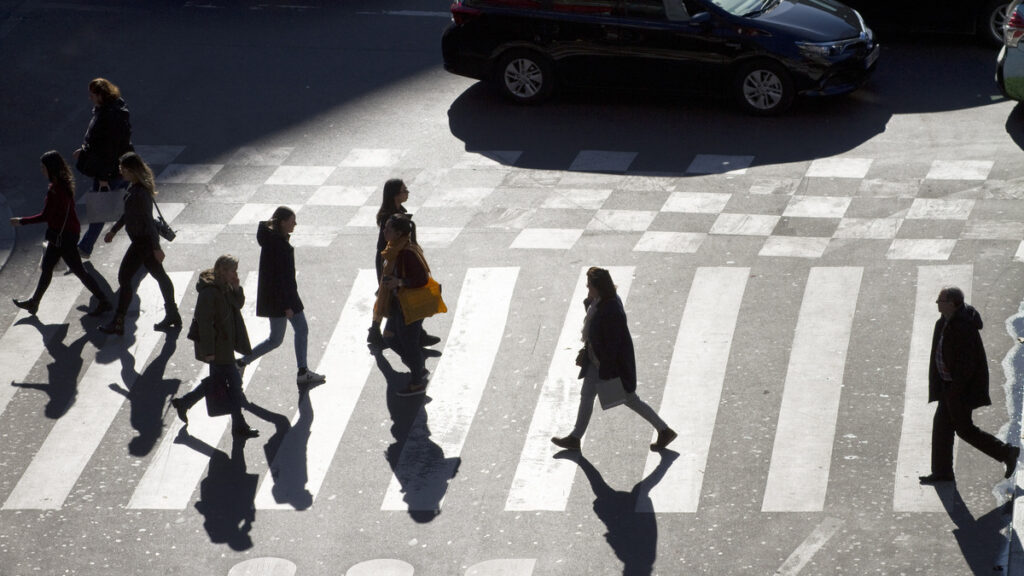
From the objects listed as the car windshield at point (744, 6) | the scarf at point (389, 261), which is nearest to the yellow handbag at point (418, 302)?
the scarf at point (389, 261)

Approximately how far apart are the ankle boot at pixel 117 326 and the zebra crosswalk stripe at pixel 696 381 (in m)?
4.89

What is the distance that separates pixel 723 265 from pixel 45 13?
1315 centimetres

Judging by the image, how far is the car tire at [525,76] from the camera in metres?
17.8

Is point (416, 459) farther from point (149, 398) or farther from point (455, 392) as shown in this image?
point (149, 398)

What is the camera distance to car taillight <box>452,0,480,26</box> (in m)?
17.9

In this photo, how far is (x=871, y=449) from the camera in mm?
10508

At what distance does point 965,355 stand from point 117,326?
729cm

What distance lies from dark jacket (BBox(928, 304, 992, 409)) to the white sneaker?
16.1 ft

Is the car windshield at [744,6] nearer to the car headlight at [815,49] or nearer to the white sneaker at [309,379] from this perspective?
the car headlight at [815,49]

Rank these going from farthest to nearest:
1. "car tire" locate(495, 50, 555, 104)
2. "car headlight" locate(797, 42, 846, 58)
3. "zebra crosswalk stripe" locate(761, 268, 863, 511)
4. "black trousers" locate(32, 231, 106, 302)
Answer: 1. "car tire" locate(495, 50, 555, 104)
2. "car headlight" locate(797, 42, 846, 58)
3. "black trousers" locate(32, 231, 106, 302)
4. "zebra crosswalk stripe" locate(761, 268, 863, 511)

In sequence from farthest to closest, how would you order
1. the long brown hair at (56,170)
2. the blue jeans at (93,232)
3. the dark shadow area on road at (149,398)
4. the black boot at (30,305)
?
the blue jeans at (93,232), the black boot at (30,305), the long brown hair at (56,170), the dark shadow area on road at (149,398)

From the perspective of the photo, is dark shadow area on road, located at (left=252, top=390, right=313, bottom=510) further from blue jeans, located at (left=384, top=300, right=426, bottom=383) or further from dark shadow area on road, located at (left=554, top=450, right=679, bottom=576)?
dark shadow area on road, located at (left=554, top=450, right=679, bottom=576)

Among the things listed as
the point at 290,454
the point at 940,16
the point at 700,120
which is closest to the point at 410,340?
the point at 290,454

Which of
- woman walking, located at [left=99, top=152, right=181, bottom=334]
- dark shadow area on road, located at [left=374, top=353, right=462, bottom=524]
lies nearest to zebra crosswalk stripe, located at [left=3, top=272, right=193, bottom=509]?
woman walking, located at [left=99, top=152, right=181, bottom=334]
